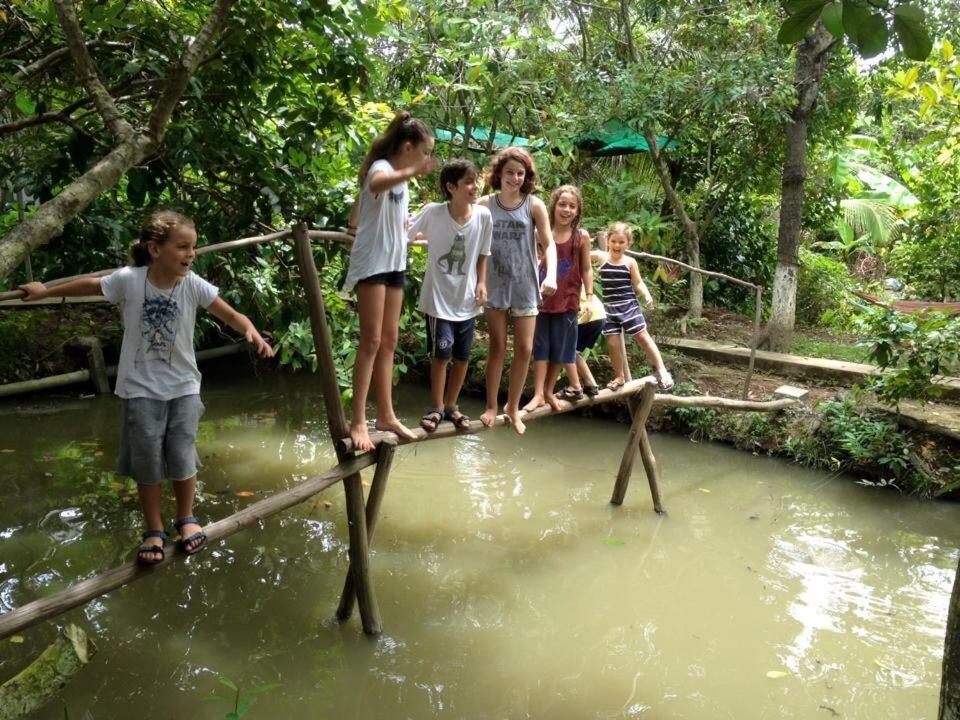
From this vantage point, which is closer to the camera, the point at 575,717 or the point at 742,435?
the point at 575,717

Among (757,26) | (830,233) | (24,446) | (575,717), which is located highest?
(757,26)

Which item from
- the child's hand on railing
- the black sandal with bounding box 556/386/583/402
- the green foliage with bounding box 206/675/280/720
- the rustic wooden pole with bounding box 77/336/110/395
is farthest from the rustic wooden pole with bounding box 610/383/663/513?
the rustic wooden pole with bounding box 77/336/110/395

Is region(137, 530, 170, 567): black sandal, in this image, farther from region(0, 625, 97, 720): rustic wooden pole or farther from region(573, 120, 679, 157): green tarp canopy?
region(573, 120, 679, 157): green tarp canopy

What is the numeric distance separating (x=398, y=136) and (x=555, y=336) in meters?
1.67

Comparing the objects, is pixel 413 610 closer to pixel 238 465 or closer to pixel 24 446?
pixel 238 465

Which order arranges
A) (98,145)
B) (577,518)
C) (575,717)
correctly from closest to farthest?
(575,717), (98,145), (577,518)

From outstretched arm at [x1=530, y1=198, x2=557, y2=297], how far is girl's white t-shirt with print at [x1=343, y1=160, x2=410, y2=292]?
2.78ft

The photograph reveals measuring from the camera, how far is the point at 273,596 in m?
4.14

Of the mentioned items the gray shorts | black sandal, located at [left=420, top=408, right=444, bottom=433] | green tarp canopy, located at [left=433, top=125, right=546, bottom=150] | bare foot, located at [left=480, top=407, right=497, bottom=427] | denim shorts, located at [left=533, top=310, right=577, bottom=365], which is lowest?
bare foot, located at [left=480, top=407, right=497, bottom=427]

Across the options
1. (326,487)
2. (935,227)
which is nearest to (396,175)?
(326,487)

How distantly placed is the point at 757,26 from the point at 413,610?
283 inches

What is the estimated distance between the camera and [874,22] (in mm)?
1243

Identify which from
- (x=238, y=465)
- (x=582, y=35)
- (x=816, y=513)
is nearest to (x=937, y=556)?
(x=816, y=513)

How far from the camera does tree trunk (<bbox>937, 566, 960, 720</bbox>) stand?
1899mm
